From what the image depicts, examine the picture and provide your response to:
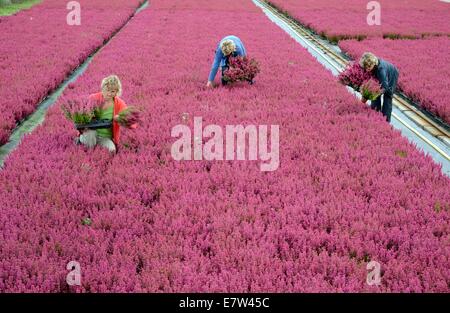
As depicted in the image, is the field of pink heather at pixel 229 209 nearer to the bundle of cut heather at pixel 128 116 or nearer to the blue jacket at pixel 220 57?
the bundle of cut heather at pixel 128 116

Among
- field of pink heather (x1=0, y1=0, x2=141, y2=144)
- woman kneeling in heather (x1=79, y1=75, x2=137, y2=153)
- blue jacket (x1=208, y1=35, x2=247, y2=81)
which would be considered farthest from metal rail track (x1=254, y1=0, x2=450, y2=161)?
field of pink heather (x1=0, y1=0, x2=141, y2=144)

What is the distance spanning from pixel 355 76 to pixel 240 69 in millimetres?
2825

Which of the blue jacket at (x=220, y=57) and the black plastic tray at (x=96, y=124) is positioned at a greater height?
the blue jacket at (x=220, y=57)

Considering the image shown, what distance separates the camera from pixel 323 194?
5.66 meters

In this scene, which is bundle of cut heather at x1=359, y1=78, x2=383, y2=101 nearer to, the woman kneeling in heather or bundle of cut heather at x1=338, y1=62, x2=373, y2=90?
bundle of cut heather at x1=338, y1=62, x2=373, y2=90

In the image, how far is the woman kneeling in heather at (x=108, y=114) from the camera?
271 inches

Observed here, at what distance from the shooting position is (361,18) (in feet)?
88.9

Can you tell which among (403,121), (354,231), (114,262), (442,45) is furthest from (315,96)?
(442,45)

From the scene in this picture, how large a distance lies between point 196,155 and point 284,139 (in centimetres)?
159

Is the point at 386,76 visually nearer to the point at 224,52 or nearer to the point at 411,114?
the point at 411,114

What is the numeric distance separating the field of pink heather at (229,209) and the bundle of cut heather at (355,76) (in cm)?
52

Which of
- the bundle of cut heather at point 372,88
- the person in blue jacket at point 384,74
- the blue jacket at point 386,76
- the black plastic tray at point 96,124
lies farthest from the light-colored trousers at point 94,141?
the blue jacket at point 386,76

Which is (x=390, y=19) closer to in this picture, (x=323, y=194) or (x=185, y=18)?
(x=185, y=18)

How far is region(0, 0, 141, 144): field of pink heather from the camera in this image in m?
9.88
